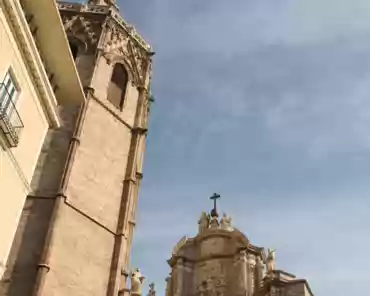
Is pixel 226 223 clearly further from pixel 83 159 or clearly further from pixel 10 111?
pixel 10 111

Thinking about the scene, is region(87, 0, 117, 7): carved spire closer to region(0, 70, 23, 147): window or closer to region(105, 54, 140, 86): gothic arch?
region(105, 54, 140, 86): gothic arch

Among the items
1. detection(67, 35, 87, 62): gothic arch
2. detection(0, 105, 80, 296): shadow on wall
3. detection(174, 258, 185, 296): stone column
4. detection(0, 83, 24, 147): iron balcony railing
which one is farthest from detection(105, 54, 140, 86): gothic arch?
detection(0, 83, 24, 147): iron balcony railing

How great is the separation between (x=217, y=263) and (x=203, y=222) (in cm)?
297

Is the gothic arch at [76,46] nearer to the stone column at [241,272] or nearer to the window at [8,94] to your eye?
the window at [8,94]

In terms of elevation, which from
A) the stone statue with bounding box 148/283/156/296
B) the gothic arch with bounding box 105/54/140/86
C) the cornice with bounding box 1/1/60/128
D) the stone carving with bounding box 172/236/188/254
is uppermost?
the gothic arch with bounding box 105/54/140/86

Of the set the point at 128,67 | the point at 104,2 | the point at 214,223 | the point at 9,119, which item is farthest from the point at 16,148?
the point at 214,223

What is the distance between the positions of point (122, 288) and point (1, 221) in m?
7.82

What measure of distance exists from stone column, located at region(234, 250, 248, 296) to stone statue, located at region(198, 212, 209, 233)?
3089mm

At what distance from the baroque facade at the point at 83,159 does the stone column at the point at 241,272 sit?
8.86 metres

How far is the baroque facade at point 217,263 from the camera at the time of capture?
88.8 ft

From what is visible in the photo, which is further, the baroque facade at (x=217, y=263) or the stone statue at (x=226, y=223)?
the stone statue at (x=226, y=223)

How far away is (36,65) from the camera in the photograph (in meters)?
12.1

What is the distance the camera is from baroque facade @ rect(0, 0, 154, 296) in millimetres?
13617

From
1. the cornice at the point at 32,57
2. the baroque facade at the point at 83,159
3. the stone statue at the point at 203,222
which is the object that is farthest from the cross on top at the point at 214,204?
the cornice at the point at 32,57
